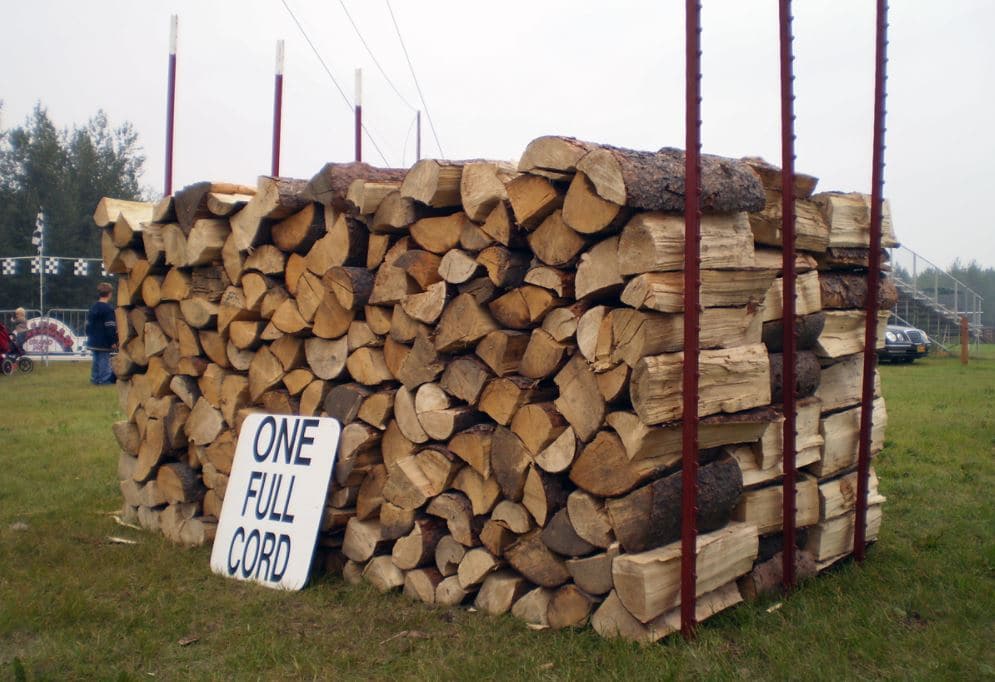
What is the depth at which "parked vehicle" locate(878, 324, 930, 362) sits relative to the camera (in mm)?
19297

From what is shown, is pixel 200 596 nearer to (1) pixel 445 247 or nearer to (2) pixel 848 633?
(1) pixel 445 247

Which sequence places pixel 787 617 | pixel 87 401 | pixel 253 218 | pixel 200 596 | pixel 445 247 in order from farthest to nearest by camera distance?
pixel 87 401 < pixel 253 218 < pixel 200 596 < pixel 445 247 < pixel 787 617

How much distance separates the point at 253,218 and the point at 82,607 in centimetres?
200

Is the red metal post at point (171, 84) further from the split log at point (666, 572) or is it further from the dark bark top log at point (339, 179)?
the split log at point (666, 572)

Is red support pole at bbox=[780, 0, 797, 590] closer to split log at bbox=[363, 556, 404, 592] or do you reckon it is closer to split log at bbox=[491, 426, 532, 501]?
split log at bbox=[491, 426, 532, 501]

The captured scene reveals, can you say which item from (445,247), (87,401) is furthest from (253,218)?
(87,401)

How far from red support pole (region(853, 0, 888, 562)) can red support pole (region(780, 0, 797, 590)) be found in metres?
0.56

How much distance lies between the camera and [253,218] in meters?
4.85

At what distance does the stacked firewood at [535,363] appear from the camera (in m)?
3.44

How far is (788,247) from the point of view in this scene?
390cm

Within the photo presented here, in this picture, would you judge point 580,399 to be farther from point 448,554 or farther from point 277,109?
point 277,109

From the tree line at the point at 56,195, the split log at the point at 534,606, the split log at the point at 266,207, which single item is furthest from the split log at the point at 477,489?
the tree line at the point at 56,195

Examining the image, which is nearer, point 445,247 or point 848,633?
point 848,633

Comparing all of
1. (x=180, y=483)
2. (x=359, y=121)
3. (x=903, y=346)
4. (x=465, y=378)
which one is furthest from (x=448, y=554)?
(x=903, y=346)
